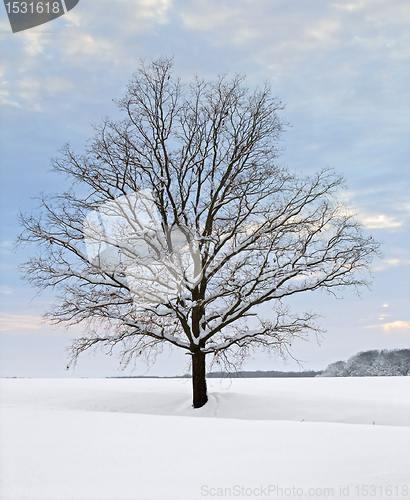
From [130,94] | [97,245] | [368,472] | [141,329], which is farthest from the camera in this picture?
[130,94]

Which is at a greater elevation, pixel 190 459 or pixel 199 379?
pixel 199 379

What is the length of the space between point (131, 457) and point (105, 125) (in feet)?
41.0

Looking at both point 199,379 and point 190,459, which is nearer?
point 190,459

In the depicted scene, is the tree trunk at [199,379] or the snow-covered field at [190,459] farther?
the tree trunk at [199,379]

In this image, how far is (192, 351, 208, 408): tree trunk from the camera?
44.2 feet

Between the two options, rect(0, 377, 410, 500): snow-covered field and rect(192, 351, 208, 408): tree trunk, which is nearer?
rect(0, 377, 410, 500): snow-covered field

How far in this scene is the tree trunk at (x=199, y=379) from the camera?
1346 centimetres

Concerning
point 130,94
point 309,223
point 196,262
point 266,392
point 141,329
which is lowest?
point 266,392

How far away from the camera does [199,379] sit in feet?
44.8

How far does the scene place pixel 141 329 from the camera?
43.2ft

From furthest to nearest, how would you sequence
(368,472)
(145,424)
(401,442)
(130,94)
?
(130,94) < (145,424) < (401,442) < (368,472)

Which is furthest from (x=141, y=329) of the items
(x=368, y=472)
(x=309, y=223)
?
(x=368, y=472)

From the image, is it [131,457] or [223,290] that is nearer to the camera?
[131,457]

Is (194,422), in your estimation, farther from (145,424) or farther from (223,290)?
(223,290)
